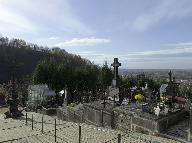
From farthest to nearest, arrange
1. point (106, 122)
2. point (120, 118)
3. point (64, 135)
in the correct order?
point (106, 122) → point (120, 118) → point (64, 135)

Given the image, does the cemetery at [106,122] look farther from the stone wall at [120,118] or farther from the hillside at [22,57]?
the hillside at [22,57]


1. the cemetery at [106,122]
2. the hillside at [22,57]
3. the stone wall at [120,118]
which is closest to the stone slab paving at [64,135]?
the cemetery at [106,122]

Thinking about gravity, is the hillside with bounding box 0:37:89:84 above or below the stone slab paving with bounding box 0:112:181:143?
above

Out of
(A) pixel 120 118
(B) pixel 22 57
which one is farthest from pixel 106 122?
(B) pixel 22 57

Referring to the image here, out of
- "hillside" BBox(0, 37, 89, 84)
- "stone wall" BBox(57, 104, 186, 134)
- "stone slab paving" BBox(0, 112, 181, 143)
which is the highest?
"hillside" BBox(0, 37, 89, 84)

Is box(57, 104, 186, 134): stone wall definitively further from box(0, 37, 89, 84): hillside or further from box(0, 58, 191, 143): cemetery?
box(0, 37, 89, 84): hillside

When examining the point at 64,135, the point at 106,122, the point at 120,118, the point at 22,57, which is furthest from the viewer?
the point at 22,57

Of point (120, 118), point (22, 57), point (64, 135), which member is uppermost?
point (22, 57)

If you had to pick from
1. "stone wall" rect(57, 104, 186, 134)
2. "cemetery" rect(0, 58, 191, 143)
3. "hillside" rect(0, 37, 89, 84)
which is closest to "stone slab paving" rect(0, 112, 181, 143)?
"cemetery" rect(0, 58, 191, 143)

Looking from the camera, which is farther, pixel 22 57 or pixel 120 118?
pixel 22 57

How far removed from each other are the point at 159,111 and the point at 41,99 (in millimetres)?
13194

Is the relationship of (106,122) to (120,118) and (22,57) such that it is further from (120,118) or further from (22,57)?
(22,57)

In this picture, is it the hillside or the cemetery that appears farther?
the hillside

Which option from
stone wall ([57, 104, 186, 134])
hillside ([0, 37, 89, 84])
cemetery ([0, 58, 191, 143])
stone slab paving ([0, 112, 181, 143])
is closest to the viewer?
stone slab paving ([0, 112, 181, 143])
